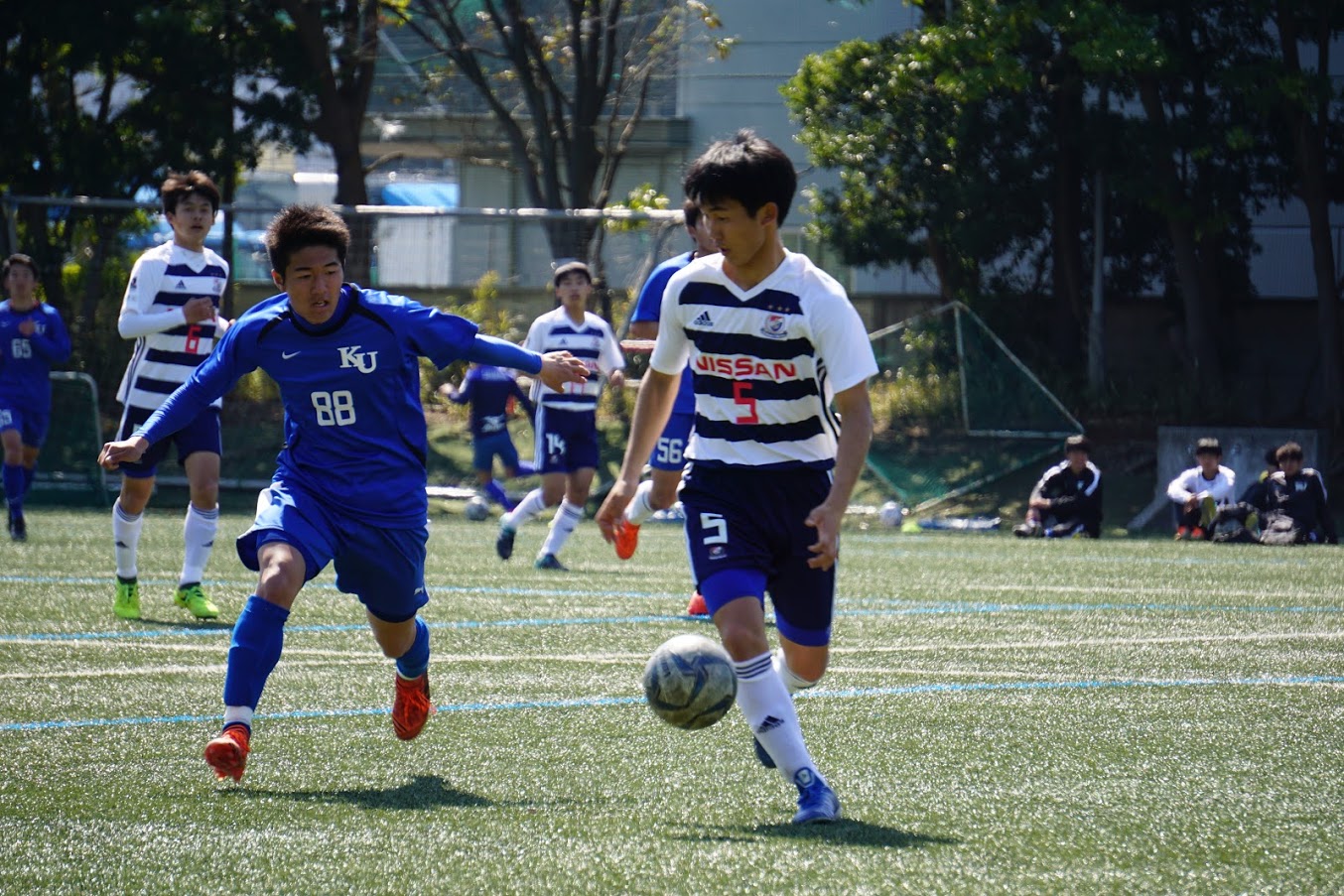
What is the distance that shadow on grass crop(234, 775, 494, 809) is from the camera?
4.61 meters

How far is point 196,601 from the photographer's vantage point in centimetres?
863

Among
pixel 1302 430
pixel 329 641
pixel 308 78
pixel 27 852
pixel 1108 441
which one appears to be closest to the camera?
pixel 27 852

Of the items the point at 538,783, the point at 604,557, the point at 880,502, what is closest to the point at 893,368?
the point at 880,502

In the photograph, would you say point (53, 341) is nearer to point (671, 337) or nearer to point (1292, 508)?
point (671, 337)

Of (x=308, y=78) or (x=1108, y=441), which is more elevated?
(x=308, y=78)

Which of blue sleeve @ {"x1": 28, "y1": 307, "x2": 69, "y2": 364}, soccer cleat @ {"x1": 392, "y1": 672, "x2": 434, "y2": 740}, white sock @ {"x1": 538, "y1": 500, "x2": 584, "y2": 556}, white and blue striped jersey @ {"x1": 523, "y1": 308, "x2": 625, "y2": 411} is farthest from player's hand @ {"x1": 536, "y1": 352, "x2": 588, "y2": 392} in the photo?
blue sleeve @ {"x1": 28, "y1": 307, "x2": 69, "y2": 364}

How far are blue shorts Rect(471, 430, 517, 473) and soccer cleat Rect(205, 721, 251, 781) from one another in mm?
13041

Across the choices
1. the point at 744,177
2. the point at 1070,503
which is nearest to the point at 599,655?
the point at 744,177

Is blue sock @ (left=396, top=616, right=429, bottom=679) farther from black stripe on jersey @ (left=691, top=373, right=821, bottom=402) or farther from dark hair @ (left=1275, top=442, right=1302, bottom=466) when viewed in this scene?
dark hair @ (left=1275, top=442, right=1302, bottom=466)

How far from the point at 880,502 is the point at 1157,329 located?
5.69 metres

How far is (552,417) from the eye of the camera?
12.1 metres

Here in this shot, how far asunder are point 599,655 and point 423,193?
105 feet

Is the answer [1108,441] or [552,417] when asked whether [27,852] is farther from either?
[1108,441]

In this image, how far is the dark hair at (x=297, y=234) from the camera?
5.29m
